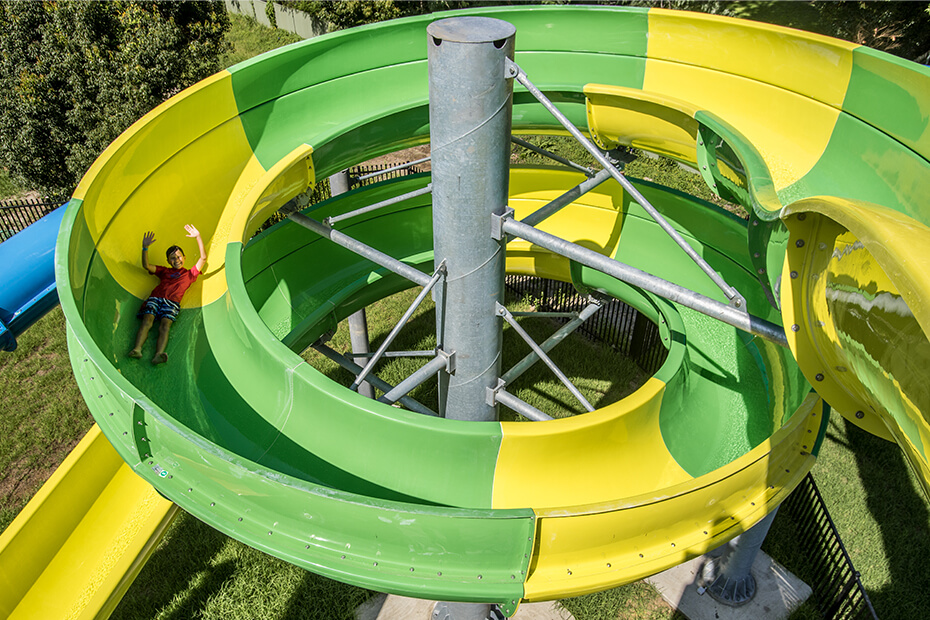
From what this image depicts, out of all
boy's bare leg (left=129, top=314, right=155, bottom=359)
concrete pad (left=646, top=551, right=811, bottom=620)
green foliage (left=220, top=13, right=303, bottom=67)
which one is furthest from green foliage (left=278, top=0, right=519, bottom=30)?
concrete pad (left=646, top=551, right=811, bottom=620)

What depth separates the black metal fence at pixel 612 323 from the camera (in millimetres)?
16016

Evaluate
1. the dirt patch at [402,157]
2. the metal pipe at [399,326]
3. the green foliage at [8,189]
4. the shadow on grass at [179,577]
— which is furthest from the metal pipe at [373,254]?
the green foliage at [8,189]

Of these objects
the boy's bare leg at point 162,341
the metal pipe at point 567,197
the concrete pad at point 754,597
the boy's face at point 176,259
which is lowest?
the concrete pad at point 754,597

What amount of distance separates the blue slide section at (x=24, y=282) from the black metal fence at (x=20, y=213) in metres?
15.4

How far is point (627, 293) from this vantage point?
10.6 meters

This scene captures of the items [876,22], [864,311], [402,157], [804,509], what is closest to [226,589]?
[804,509]

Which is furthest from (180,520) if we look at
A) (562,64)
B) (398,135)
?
(562,64)

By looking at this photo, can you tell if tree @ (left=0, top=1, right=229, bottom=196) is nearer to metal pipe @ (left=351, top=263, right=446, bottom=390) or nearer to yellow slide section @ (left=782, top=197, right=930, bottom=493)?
metal pipe @ (left=351, top=263, right=446, bottom=390)

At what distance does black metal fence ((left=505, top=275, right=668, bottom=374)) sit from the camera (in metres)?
16.0

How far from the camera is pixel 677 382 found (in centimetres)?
698

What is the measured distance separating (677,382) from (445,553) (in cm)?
346

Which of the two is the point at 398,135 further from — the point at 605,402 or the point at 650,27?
the point at 605,402

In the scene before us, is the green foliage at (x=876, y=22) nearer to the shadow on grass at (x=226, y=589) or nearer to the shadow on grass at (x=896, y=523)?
the shadow on grass at (x=896, y=523)

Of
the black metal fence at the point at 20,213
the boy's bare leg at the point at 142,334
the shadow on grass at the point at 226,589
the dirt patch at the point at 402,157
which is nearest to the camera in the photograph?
the boy's bare leg at the point at 142,334
